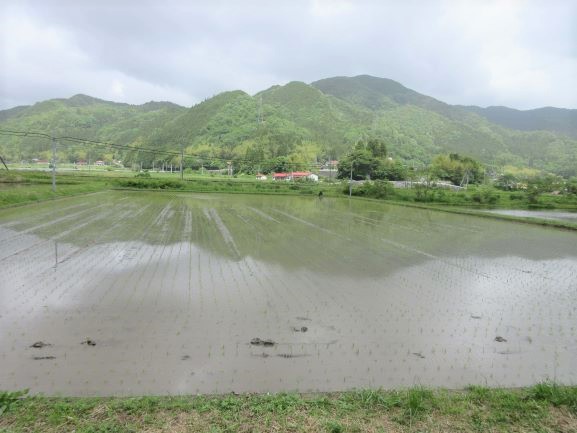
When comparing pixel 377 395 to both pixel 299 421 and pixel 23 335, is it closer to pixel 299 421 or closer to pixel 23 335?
pixel 299 421

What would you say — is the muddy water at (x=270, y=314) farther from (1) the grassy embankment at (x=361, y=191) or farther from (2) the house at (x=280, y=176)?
(2) the house at (x=280, y=176)

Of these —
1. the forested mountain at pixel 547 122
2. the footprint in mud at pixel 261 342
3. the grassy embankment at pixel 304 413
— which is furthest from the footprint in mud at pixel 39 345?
the forested mountain at pixel 547 122

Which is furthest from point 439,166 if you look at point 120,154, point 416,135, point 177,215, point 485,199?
point 120,154

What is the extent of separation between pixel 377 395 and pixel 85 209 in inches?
798

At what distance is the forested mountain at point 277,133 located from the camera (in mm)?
96938

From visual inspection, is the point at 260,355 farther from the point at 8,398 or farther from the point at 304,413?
the point at 8,398

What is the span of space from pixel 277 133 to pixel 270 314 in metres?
99.4

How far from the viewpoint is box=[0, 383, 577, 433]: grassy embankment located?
314 centimetres

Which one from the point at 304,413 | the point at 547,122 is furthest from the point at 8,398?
the point at 547,122

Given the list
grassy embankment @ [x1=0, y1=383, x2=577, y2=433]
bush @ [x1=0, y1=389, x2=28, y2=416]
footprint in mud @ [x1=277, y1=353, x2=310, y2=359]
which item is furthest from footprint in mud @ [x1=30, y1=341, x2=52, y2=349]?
footprint in mud @ [x1=277, y1=353, x2=310, y2=359]

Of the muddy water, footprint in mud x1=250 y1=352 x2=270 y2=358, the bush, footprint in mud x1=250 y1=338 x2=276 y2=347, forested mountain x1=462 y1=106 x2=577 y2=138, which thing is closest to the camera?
the bush

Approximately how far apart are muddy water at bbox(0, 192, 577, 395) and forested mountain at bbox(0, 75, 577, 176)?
239 ft

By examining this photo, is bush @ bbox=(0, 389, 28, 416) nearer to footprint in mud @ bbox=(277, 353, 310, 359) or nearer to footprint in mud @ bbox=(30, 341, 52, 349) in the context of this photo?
footprint in mud @ bbox=(30, 341, 52, 349)

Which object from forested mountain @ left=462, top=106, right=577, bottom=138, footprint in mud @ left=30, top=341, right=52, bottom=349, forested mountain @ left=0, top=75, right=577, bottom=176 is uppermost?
forested mountain @ left=462, top=106, right=577, bottom=138
